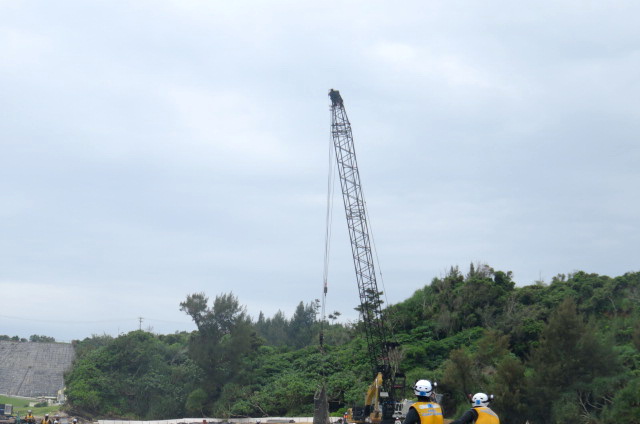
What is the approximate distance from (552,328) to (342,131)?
29.2m

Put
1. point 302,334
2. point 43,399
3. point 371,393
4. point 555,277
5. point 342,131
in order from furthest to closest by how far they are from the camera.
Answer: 1. point 302,334
2. point 43,399
3. point 555,277
4. point 342,131
5. point 371,393

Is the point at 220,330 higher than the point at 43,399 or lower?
higher

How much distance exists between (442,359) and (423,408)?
6707 centimetres

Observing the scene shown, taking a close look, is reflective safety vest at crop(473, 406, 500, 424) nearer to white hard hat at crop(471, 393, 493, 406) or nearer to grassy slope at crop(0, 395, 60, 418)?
white hard hat at crop(471, 393, 493, 406)

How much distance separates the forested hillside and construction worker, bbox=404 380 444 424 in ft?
133

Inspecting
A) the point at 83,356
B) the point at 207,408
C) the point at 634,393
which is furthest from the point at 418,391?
the point at 83,356

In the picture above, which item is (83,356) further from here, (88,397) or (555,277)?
(555,277)

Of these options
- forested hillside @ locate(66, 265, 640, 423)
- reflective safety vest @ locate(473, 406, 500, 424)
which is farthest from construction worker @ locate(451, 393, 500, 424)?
forested hillside @ locate(66, 265, 640, 423)

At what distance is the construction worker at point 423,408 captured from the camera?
402 inches

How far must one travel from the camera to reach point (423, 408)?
10.3 metres

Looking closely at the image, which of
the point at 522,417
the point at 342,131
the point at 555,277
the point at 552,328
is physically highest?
the point at 342,131

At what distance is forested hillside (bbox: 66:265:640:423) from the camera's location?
172 feet

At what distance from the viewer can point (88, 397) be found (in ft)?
300

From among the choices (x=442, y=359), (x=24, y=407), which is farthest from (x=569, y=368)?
(x=24, y=407)
